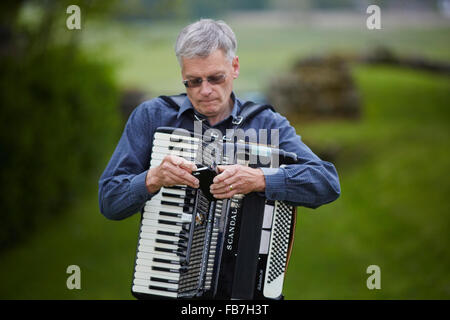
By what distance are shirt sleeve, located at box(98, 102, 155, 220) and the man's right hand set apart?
7 centimetres

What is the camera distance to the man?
236 cm

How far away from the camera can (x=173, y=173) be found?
2.30 m

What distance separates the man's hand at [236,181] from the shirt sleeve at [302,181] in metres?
0.04

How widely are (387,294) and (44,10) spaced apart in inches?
196

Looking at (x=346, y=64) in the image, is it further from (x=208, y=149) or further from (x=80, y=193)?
(x=208, y=149)

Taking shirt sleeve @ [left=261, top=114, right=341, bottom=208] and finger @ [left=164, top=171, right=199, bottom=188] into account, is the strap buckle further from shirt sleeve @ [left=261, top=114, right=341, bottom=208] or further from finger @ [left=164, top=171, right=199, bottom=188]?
finger @ [left=164, top=171, right=199, bottom=188]

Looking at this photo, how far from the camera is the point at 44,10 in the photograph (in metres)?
6.57

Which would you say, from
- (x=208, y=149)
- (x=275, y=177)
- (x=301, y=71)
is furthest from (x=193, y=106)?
(x=301, y=71)

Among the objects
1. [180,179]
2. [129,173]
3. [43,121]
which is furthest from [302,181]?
[43,121]

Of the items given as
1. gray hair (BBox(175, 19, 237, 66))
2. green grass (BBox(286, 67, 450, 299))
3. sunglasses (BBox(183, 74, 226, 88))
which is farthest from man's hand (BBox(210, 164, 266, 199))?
green grass (BBox(286, 67, 450, 299))

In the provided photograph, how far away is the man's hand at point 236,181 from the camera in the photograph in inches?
92.5

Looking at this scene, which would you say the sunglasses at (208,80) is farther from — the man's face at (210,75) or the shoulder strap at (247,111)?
the shoulder strap at (247,111)

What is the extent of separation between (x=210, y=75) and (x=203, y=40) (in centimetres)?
15

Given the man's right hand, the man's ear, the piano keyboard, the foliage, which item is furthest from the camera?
the foliage
